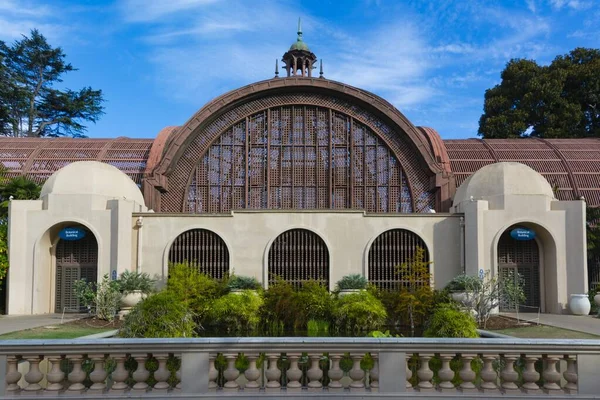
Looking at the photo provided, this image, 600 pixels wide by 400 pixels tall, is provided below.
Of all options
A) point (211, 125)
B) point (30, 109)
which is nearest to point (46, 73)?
point (30, 109)

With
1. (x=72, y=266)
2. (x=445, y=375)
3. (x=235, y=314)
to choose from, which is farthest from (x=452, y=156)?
(x=445, y=375)

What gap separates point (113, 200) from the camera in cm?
1880

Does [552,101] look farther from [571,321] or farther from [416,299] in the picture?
[416,299]

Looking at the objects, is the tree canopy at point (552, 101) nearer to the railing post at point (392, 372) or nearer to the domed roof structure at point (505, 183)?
the domed roof structure at point (505, 183)

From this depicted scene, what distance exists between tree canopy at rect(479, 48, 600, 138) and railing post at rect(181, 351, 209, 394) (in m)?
34.4

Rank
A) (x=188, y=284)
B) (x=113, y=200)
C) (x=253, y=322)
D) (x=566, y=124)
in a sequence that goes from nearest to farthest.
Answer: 1. (x=253, y=322)
2. (x=188, y=284)
3. (x=113, y=200)
4. (x=566, y=124)

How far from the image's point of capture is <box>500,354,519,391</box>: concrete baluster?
582 centimetres

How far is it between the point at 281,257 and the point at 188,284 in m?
3.59

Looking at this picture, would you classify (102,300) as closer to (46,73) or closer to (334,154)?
(334,154)

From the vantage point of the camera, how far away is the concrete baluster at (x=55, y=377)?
5656 millimetres

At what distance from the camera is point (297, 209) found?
18844 millimetres

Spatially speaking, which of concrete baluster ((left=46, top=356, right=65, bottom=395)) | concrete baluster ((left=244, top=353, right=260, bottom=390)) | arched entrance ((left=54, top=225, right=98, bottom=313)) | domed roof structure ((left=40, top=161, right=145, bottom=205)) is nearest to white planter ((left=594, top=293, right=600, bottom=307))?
concrete baluster ((left=244, top=353, right=260, bottom=390))

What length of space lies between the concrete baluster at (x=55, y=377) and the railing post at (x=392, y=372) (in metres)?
3.55

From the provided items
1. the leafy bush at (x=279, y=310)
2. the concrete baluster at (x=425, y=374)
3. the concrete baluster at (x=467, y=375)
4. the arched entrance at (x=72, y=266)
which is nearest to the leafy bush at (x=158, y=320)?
the concrete baluster at (x=425, y=374)
